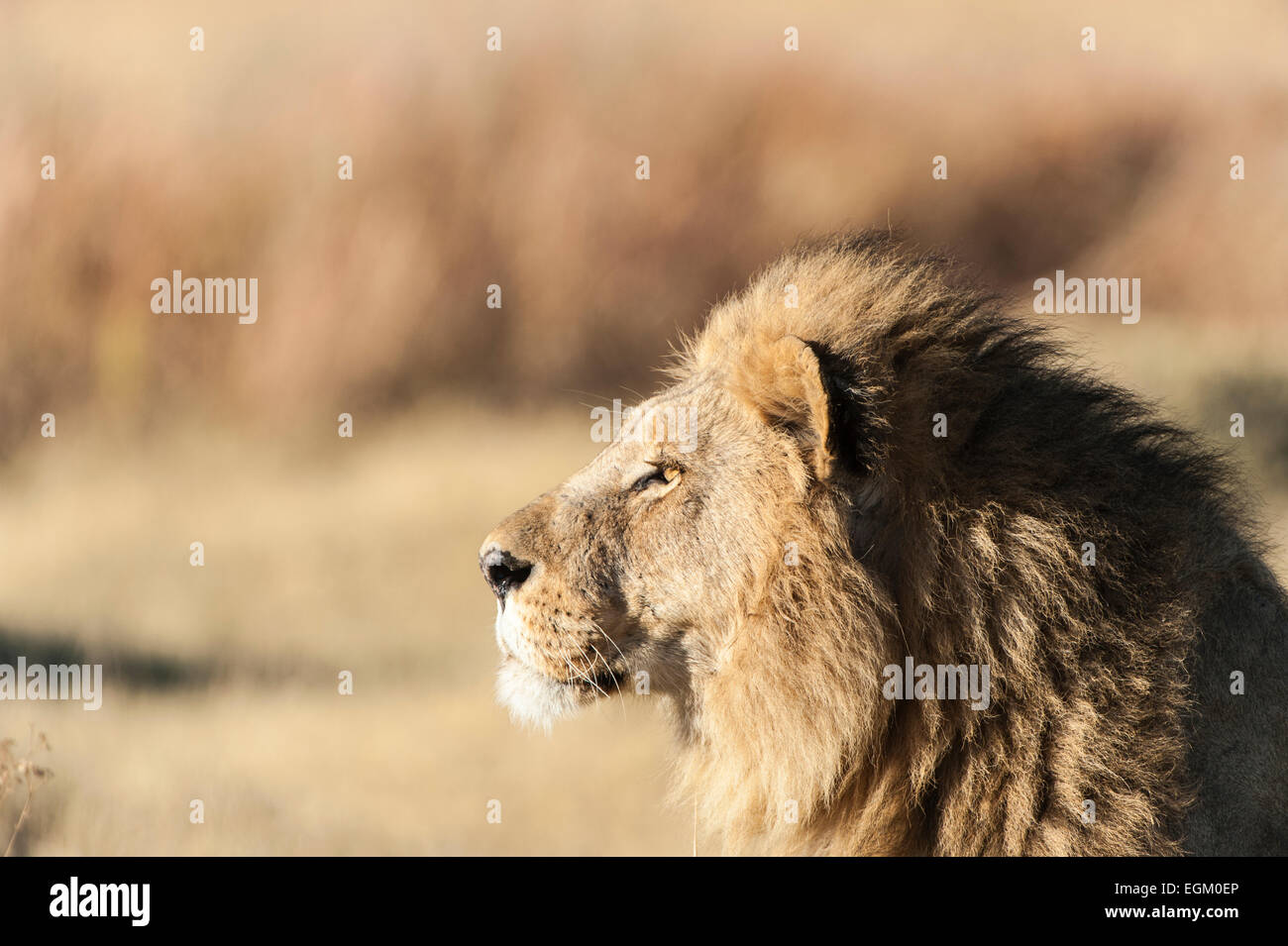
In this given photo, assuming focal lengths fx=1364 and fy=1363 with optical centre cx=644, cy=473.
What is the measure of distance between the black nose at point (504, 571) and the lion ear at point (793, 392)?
858 mm

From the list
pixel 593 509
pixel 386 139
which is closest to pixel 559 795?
pixel 593 509

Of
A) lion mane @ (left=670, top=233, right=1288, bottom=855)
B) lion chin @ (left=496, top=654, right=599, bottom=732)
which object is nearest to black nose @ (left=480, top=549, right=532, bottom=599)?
lion chin @ (left=496, top=654, right=599, bottom=732)

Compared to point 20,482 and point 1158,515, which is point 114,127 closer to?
point 20,482

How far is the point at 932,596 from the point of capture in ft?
12.3

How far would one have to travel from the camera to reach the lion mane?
11.9ft

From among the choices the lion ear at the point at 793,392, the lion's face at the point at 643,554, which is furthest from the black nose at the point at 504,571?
the lion ear at the point at 793,392

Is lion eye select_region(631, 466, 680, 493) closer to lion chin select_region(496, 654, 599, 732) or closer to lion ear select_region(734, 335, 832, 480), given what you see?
lion ear select_region(734, 335, 832, 480)

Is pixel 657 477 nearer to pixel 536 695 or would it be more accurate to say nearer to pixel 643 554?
pixel 643 554

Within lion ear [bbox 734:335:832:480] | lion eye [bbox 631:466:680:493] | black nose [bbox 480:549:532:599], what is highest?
lion ear [bbox 734:335:832:480]

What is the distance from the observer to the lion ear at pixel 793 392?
367 centimetres

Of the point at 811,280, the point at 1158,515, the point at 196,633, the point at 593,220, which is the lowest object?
the point at 196,633

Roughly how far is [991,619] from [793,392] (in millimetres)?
824

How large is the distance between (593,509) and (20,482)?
1396cm

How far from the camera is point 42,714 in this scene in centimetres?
1090
